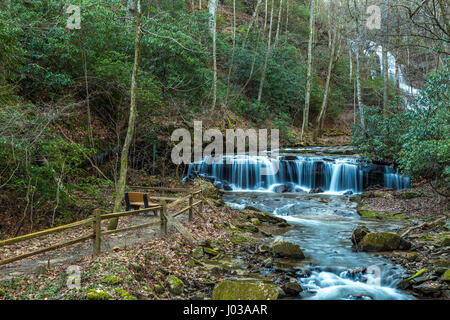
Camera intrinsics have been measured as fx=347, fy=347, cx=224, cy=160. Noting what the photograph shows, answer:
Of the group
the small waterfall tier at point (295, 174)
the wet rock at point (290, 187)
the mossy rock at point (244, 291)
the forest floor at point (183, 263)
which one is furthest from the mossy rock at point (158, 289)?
the wet rock at point (290, 187)

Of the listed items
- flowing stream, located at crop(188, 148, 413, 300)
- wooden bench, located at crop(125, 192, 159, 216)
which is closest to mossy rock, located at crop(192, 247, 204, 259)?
wooden bench, located at crop(125, 192, 159, 216)

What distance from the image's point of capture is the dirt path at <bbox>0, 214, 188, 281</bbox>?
6.21m

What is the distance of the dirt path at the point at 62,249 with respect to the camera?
6.21 meters

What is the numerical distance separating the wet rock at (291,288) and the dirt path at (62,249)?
11.1ft

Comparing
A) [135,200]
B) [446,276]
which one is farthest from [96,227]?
[446,276]

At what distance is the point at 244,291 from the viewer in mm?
6348

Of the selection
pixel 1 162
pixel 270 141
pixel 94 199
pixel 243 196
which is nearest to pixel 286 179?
pixel 243 196

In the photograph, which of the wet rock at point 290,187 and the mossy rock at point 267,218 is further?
the wet rock at point 290,187

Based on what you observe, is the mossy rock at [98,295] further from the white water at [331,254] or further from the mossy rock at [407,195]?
the mossy rock at [407,195]

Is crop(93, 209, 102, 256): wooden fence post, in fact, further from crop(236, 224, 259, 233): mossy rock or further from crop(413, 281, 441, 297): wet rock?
crop(413, 281, 441, 297): wet rock

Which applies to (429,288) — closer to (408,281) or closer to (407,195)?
(408,281)

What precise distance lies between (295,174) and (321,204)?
440 cm

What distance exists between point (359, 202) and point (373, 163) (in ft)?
13.4
